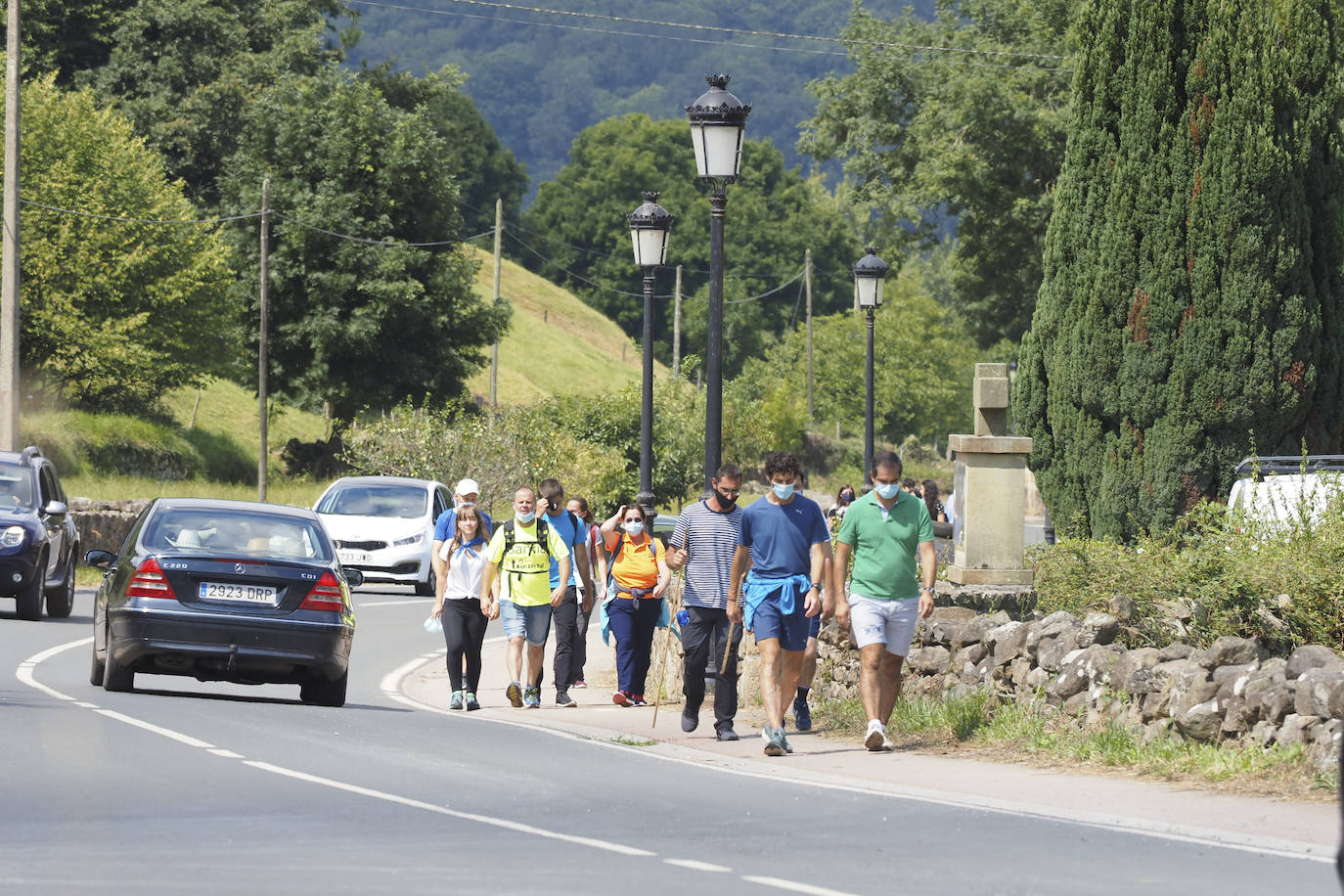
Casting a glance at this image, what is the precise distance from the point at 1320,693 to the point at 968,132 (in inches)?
1277

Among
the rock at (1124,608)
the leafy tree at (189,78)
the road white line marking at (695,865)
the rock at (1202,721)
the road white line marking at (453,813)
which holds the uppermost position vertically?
the leafy tree at (189,78)

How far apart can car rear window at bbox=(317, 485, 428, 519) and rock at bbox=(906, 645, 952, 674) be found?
54.8 feet

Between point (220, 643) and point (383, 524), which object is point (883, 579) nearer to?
point (220, 643)

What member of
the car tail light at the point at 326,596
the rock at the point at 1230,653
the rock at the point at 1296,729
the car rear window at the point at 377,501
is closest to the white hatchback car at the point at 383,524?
the car rear window at the point at 377,501

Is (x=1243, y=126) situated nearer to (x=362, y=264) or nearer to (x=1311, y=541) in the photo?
(x=1311, y=541)

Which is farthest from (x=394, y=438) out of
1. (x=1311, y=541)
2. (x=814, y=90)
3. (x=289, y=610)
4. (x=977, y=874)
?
(x=977, y=874)

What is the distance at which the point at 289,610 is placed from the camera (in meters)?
14.6

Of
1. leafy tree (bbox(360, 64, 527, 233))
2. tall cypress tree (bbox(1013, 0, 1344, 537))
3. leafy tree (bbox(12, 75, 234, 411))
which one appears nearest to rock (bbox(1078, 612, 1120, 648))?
tall cypress tree (bbox(1013, 0, 1344, 537))

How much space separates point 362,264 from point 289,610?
140 feet

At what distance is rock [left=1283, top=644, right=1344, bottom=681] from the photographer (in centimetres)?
1125

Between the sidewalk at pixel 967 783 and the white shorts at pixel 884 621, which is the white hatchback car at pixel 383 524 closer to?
the sidewalk at pixel 967 783

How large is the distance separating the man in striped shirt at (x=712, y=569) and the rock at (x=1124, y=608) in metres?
2.61

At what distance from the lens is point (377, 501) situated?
3055cm

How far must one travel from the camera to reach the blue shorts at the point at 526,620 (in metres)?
15.4
